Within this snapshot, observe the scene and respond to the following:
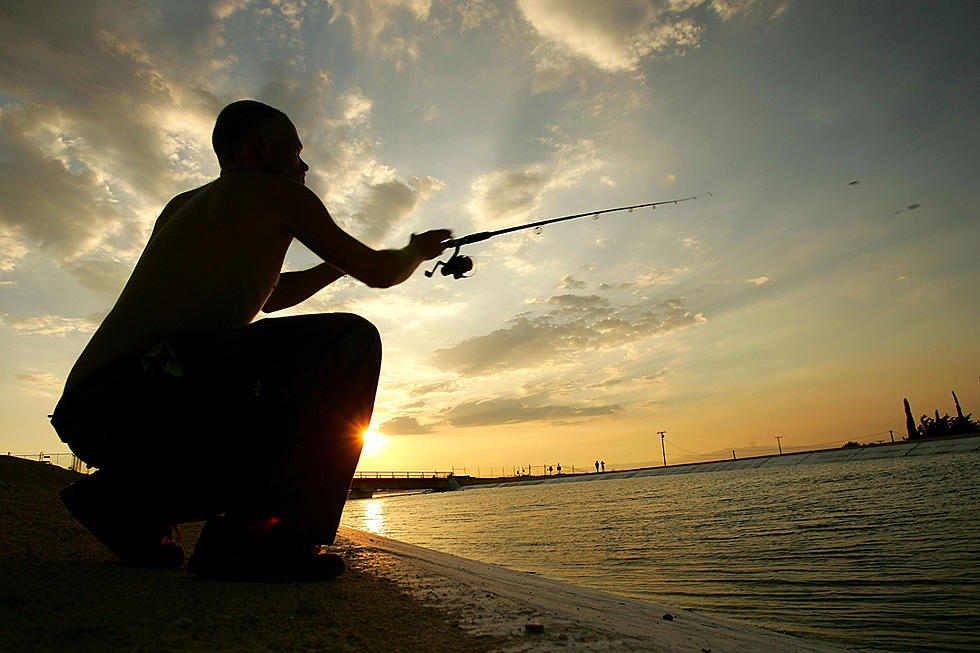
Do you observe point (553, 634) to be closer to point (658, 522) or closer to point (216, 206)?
point (216, 206)

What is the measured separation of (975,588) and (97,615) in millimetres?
8724

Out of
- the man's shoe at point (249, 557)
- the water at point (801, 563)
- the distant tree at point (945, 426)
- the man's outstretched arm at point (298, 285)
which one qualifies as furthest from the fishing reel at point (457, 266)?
the distant tree at point (945, 426)

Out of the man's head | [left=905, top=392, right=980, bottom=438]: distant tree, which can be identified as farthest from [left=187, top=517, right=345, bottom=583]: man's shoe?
[left=905, top=392, right=980, bottom=438]: distant tree

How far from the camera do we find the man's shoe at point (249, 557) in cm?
211

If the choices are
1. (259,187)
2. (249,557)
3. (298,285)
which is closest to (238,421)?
(249,557)

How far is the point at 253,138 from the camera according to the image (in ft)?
8.38

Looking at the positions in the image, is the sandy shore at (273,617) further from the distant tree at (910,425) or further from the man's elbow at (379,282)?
the distant tree at (910,425)

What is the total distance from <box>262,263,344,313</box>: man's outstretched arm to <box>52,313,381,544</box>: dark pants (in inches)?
39.9

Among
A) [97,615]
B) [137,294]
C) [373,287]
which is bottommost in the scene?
[97,615]

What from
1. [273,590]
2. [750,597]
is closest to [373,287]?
[273,590]

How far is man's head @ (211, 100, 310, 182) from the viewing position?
8.39 feet

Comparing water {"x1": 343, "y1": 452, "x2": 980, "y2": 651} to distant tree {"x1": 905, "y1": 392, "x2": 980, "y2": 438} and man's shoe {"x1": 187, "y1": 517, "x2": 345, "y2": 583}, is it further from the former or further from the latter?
distant tree {"x1": 905, "y1": 392, "x2": 980, "y2": 438}

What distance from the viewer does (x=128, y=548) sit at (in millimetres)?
2375

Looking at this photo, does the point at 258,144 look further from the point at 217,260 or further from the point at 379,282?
the point at 379,282
